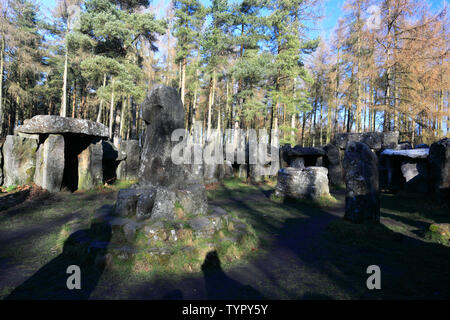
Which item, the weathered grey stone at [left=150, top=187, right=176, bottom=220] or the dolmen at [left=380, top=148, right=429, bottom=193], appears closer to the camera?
the weathered grey stone at [left=150, top=187, right=176, bottom=220]

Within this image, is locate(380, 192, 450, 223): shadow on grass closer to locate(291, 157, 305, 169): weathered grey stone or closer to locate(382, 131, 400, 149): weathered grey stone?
locate(382, 131, 400, 149): weathered grey stone

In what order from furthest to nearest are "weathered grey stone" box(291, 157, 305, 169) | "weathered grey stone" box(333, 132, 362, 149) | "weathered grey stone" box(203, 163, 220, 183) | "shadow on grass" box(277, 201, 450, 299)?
"weathered grey stone" box(333, 132, 362, 149), "weathered grey stone" box(291, 157, 305, 169), "weathered grey stone" box(203, 163, 220, 183), "shadow on grass" box(277, 201, 450, 299)

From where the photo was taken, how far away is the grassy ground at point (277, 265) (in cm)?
282

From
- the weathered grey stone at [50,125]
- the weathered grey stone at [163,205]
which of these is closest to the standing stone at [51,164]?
the weathered grey stone at [50,125]

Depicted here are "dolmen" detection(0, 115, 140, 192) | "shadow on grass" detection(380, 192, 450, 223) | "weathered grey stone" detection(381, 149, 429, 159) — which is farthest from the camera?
"weathered grey stone" detection(381, 149, 429, 159)

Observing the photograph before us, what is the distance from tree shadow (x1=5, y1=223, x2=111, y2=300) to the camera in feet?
8.96

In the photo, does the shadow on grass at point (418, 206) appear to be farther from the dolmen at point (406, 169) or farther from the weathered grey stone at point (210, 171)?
the weathered grey stone at point (210, 171)

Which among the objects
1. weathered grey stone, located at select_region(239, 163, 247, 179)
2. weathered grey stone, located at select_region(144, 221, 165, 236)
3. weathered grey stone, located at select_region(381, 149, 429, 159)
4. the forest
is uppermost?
the forest

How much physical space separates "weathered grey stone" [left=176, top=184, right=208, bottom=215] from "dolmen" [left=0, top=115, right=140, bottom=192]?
5.95 meters

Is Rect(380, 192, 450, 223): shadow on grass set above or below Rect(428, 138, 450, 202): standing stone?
below

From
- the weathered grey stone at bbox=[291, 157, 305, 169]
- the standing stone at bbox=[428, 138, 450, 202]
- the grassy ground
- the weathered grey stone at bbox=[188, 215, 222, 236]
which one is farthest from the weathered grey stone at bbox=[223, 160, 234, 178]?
the weathered grey stone at bbox=[188, 215, 222, 236]

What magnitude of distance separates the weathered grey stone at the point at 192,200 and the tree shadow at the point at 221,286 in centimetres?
110

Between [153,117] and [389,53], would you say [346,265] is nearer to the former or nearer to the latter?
[153,117]

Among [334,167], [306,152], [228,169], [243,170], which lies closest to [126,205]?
[228,169]
